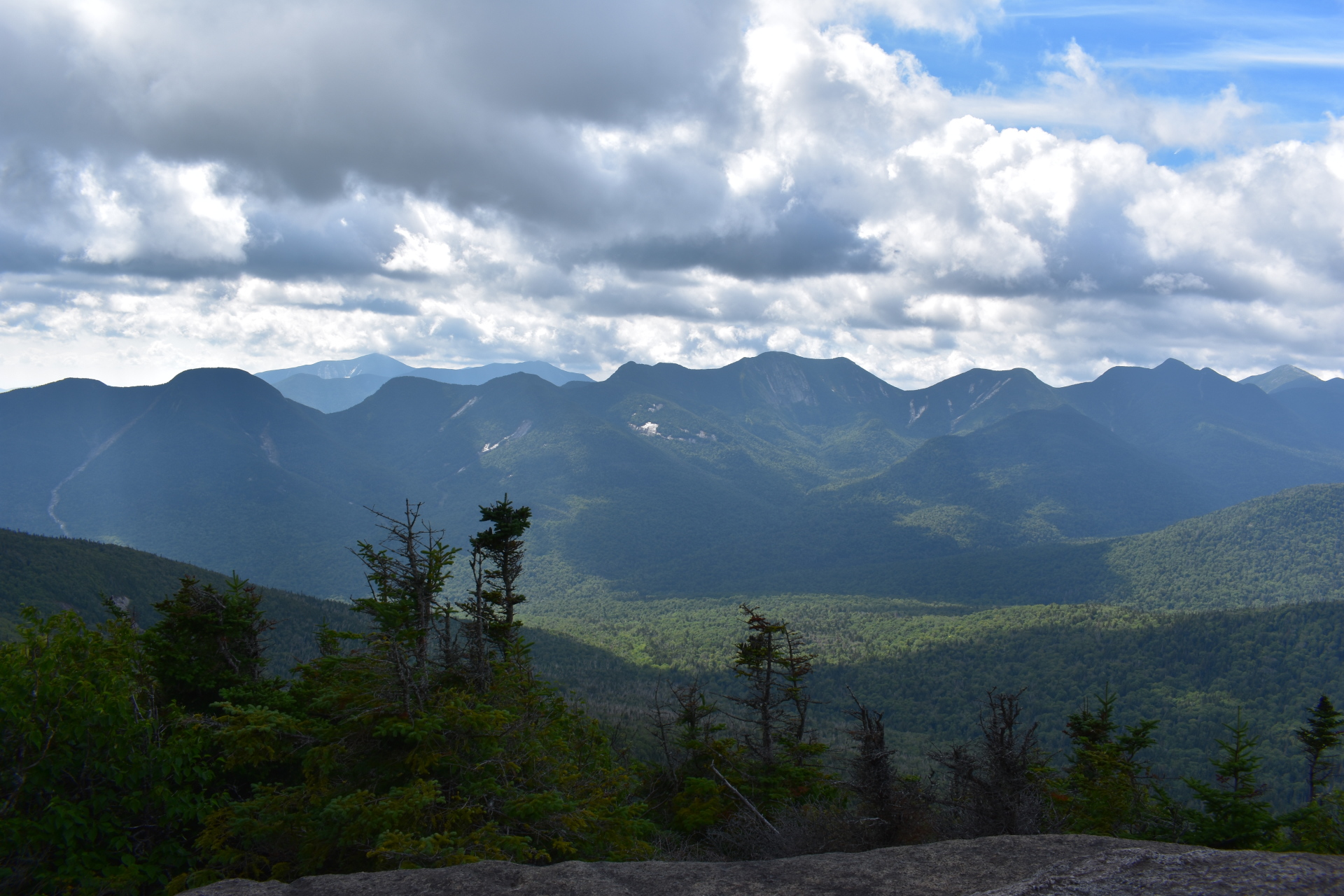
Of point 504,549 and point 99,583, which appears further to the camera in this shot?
point 99,583

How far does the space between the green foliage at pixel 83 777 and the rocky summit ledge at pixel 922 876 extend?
4.67m

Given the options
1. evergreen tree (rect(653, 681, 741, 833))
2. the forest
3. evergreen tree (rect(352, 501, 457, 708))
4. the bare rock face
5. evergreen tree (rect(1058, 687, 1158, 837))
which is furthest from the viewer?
evergreen tree (rect(653, 681, 741, 833))

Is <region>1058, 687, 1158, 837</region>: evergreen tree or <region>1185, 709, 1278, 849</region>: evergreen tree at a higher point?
<region>1185, 709, 1278, 849</region>: evergreen tree

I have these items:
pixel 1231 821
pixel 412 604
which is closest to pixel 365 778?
pixel 412 604

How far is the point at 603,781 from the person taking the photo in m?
15.8

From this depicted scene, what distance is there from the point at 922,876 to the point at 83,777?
11532 millimetres

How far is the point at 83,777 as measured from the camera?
9.58m

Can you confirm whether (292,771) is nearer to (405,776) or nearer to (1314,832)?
(405,776)

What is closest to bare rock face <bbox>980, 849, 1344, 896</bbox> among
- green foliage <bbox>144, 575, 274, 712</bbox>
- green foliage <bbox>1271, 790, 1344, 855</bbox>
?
green foliage <bbox>1271, 790, 1344, 855</bbox>

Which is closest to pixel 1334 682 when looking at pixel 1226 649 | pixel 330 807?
pixel 1226 649

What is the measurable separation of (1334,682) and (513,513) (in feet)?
504

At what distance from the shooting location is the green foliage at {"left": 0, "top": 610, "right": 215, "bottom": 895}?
28.4ft

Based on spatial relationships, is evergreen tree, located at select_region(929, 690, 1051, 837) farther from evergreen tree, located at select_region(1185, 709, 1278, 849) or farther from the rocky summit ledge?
the rocky summit ledge

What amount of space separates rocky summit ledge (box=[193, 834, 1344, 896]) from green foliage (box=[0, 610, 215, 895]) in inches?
184
